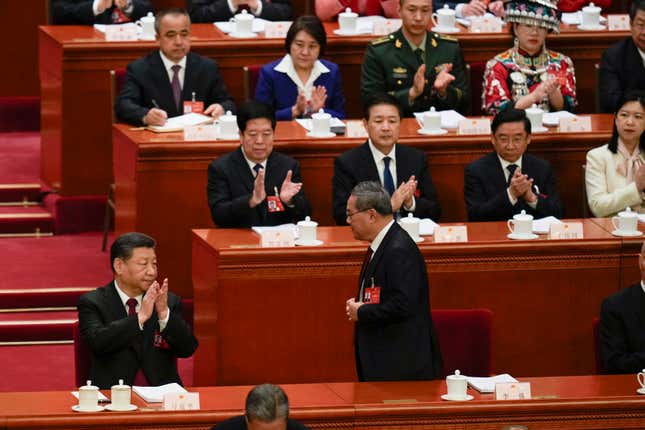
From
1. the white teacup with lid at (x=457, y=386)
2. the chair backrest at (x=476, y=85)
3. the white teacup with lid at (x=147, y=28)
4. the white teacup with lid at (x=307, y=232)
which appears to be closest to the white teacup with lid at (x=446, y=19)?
the chair backrest at (x=476, y=85)

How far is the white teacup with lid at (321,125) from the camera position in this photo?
6895 millimetres

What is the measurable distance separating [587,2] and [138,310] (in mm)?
3851

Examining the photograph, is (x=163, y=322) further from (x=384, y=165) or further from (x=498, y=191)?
(x=498, y=191)

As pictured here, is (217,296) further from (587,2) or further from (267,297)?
(587,2)

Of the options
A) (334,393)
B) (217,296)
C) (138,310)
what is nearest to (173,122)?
(217,296)

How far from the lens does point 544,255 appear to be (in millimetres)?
6168

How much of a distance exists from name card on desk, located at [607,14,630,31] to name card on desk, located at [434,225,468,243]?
7.42 feet

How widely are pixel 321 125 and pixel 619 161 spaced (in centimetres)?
121

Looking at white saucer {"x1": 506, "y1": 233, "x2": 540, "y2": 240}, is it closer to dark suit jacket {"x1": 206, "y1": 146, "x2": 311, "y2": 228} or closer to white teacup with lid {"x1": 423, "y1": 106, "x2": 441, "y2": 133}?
dark suit jacket {"x1": 206, "y1": 146, "x2": 311, "y2": 228}

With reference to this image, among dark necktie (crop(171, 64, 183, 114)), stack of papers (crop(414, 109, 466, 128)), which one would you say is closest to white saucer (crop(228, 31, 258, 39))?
dark necktie (crop(171, 64, 183, 114))

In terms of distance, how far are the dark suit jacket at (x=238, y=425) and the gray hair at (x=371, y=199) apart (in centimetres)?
84

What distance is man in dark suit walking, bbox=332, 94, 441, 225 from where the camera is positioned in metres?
6.53

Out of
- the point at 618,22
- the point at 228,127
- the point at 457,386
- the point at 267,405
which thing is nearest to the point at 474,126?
the point at 228,127

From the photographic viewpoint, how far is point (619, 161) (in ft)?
22.0
